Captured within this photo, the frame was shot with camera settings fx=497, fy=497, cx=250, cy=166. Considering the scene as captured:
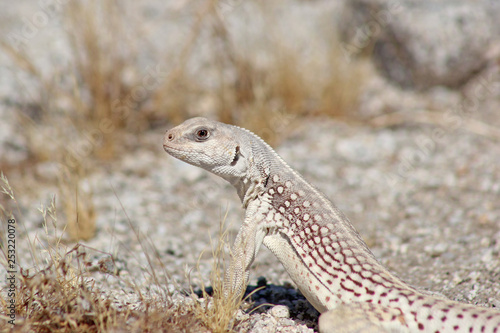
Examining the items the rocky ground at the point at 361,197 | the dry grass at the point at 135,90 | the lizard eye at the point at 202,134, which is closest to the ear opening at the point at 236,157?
the lizard eye at the point at 202,134

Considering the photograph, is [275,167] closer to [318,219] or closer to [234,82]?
[318,219]

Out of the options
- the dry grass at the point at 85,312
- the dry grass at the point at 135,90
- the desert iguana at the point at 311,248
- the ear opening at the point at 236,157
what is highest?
the dry grass at the point at 135,90

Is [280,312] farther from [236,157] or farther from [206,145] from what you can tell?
[206,145]

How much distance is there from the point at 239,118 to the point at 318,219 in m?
5.00

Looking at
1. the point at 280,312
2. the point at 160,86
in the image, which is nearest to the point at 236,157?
the point at 280,312

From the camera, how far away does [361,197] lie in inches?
280

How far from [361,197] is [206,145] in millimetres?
3807

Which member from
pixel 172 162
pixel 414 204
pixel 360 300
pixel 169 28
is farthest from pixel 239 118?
pixel 360 300

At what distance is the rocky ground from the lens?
485 centimetres

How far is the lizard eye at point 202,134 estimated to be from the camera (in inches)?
153

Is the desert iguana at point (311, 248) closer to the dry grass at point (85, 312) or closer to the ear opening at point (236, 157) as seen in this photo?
the ear opening at point (236, 157)

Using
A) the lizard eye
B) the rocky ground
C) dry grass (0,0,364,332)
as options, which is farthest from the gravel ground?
the lizard eye

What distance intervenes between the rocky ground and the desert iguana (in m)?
0.56

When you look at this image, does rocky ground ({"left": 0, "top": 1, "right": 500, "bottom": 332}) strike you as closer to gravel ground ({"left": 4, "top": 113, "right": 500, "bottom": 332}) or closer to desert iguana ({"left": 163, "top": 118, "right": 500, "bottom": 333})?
gravel ground ({"left": 4, "top": 113, "right": 500, "bottom": 332})
